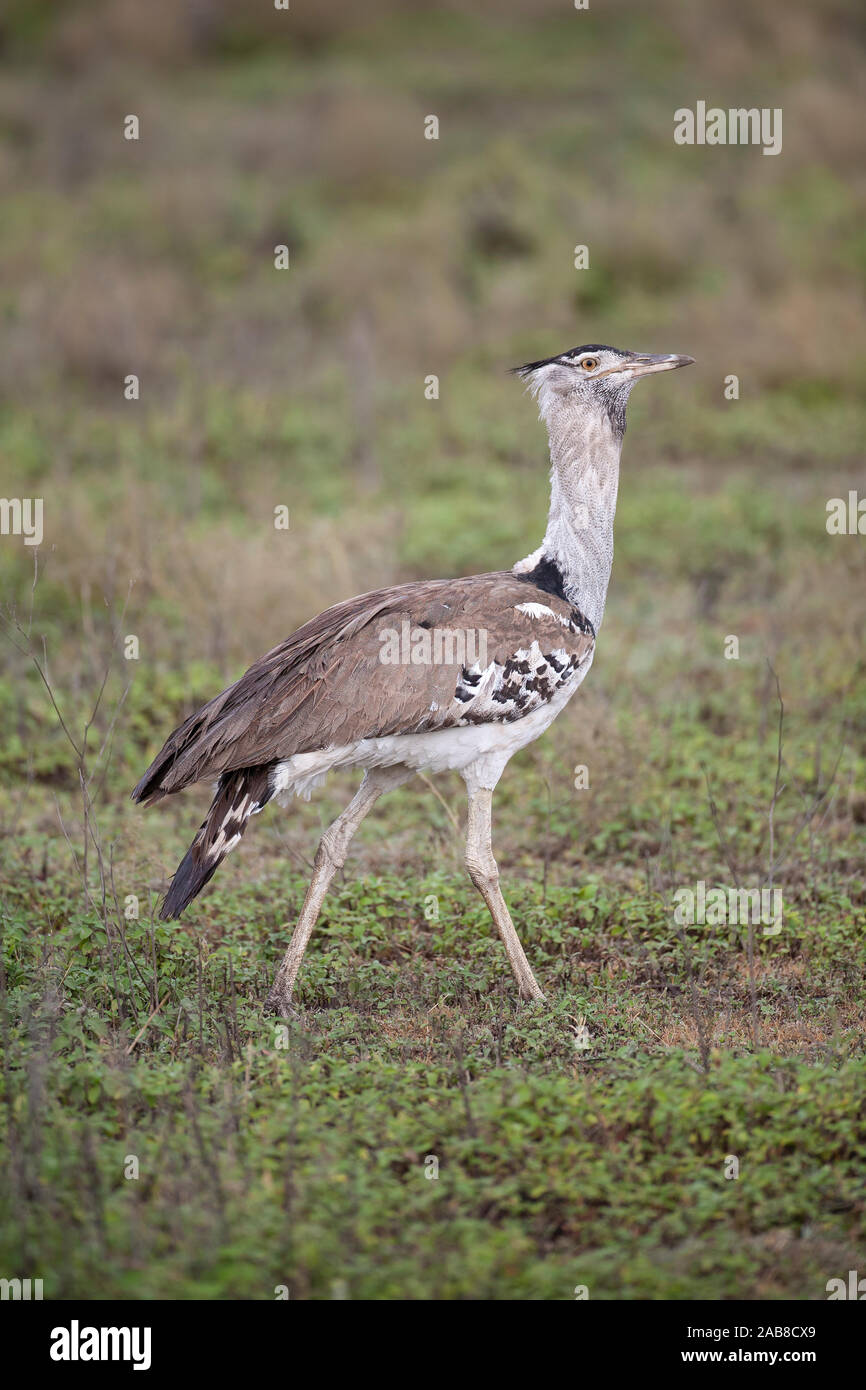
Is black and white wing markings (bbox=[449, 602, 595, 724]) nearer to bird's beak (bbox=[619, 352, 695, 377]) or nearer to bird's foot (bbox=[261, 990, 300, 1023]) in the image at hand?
bird's beak (bbox=[619, 352, 695, 377])

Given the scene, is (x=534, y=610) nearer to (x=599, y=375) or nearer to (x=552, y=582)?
(x=552, y=582)

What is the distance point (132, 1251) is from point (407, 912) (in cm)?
215

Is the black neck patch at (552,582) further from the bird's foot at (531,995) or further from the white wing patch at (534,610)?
the bird's foot at (531,995)

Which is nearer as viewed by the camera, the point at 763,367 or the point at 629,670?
the point at 629,670

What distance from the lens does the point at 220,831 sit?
434cm

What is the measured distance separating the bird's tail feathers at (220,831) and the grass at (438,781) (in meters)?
0.22

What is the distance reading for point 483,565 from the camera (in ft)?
27.5

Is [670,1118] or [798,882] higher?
[798,882]

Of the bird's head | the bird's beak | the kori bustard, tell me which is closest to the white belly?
the kori bustard

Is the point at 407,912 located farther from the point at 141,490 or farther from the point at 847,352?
the point at 847,352

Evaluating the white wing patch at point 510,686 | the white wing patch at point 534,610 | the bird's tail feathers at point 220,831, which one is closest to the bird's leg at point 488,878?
the white wing patch at point 510,686

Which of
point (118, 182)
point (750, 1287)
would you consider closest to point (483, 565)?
point (750, 1287)

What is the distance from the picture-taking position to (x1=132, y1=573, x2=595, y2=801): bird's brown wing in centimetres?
435

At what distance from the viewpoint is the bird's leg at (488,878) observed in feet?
14.8
